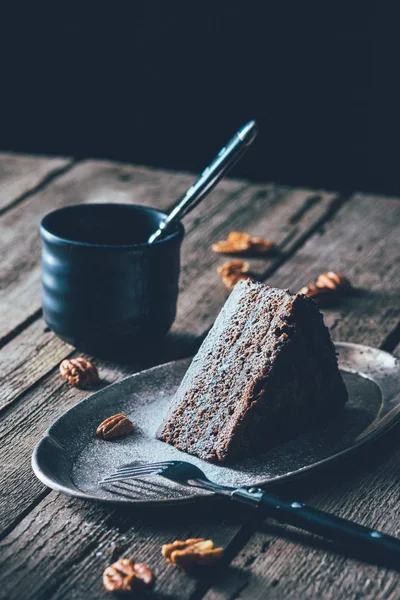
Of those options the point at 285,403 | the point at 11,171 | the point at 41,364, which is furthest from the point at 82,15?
the point at 285,403

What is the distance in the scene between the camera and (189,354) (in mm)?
1436

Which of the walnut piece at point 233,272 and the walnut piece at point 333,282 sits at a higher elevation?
the walnut piece at point 233,272

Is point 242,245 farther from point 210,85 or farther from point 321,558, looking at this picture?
point 210,85

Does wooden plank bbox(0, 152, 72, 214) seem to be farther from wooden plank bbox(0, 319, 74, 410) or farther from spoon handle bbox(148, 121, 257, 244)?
spoon handle bbox(148, 121, 257, 244)

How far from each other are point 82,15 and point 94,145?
1.80 feet

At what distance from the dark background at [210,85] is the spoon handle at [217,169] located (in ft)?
7.27

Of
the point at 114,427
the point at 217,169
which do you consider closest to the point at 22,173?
the point at 217,169

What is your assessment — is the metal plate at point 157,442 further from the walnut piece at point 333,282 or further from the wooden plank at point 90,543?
the walnut piece at point 333,282

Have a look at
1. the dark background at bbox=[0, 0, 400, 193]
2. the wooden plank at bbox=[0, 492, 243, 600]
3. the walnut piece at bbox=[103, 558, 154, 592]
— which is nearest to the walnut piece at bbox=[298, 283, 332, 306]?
the wooden plank at bbox=[0, 492, 243, 600]

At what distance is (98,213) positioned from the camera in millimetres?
1457

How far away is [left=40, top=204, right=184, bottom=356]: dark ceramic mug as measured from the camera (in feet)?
4.39

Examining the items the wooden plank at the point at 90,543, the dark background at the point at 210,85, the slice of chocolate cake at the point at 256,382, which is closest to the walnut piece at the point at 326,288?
the slice of chocolate cake at the point at 256,382

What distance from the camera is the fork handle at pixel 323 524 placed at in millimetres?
902

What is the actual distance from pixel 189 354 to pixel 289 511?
522 millimetres
